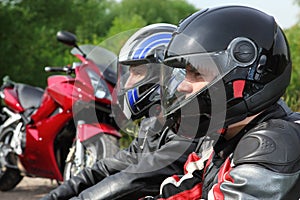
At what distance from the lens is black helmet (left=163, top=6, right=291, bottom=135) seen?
2.07m

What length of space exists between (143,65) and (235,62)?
1110 millimetres

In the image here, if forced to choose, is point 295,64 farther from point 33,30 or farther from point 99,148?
point 33,30

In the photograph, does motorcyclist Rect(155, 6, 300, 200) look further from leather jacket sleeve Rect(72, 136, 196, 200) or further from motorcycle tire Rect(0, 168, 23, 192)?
motorcycle tire Rect(0, 168, 23, 192)

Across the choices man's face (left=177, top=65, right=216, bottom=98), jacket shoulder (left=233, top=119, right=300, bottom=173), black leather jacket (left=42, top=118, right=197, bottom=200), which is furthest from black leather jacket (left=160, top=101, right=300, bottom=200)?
black leather jacket (left=42, top=118, right=197, bottom=200)

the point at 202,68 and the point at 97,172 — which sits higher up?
the point at 202,68

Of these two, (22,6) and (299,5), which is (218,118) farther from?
(299,5)

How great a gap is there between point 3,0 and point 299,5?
6876 mm

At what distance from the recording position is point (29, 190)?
695 centimetres

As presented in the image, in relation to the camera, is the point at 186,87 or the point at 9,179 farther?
the point at 9,179

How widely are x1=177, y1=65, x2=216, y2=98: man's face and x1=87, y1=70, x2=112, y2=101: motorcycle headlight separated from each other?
3.09m

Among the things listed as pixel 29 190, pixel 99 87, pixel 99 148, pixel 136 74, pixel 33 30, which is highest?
pixel 136 74

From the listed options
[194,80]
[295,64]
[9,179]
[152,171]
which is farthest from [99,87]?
[295,64]

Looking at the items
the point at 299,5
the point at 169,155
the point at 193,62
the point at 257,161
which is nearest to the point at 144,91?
the point at 169,155

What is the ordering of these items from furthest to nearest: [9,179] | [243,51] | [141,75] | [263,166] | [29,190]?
1. [29,190]
2. [9,179]
3. [141,75]
4. [243,51]
5. [263,166]
